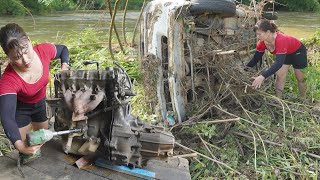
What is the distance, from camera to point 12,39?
243 cm

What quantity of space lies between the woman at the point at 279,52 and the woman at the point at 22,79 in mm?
2693

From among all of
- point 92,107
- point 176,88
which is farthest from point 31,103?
point 176,88

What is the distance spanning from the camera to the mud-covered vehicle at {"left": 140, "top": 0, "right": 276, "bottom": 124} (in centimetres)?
443

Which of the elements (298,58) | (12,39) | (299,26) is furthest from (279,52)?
(299,26)

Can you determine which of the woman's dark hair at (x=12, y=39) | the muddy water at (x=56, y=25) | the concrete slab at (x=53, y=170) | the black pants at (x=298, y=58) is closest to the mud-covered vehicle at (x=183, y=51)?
the black pants at (x=298, y=58)

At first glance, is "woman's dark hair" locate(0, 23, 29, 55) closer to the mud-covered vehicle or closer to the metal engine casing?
the metal engine casing

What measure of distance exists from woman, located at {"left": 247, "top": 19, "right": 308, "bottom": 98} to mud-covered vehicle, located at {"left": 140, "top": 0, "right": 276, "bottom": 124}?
42cm

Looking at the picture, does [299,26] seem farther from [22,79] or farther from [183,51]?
[22,79]

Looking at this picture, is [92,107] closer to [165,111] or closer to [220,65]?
[165,111]

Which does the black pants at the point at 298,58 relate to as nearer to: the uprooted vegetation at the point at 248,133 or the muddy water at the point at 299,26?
the uprooted vegetation at the point at 248,133

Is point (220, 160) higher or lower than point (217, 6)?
lower

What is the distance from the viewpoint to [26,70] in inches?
104

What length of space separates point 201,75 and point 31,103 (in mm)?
2392

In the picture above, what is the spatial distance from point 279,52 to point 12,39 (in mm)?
3545
